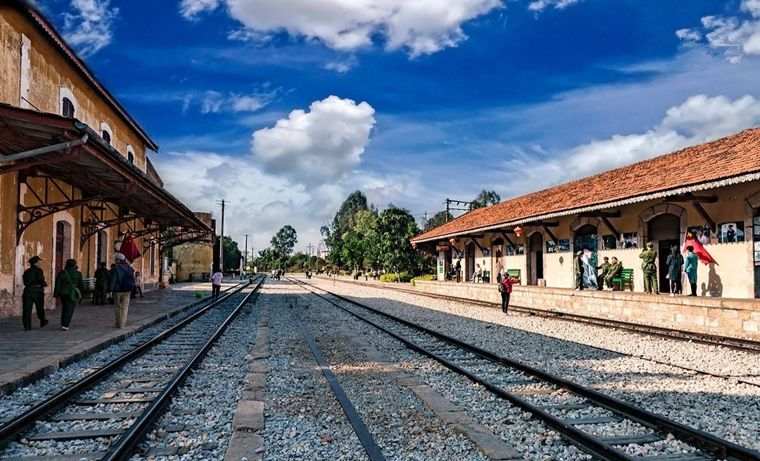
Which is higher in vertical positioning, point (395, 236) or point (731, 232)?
point (395, 236)

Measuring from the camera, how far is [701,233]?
45.8ft

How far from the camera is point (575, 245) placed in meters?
19.4

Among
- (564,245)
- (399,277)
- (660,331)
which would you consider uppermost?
(564,245)

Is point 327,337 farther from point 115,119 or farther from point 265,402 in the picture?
point 115,119

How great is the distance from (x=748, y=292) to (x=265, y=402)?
11.7m

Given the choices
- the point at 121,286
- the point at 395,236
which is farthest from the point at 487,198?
the point at 121,286

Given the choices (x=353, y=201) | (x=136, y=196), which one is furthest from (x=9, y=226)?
(x=353, y=201)

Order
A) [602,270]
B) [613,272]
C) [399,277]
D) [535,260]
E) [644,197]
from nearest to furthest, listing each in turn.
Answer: [644,197]
[613,272]
[602,270]
[535,260]
[399,277]

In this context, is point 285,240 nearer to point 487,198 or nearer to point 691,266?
point 487,198

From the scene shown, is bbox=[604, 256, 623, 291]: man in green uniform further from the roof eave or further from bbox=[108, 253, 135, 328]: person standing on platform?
bbox=[108, 253, 135, 328]: person standing on platform

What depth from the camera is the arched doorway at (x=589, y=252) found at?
714 inches

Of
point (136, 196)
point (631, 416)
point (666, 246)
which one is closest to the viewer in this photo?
point (631, 416)

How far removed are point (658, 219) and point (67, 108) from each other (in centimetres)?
1784

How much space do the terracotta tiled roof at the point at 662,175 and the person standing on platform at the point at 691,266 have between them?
1860 mm
